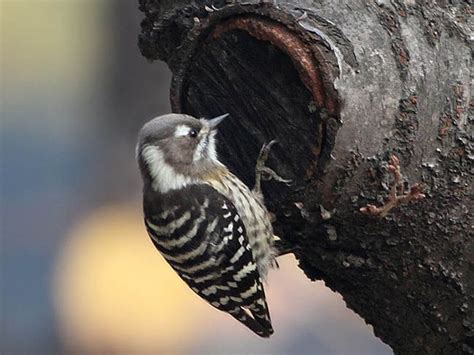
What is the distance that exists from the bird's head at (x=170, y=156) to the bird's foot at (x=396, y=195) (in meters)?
0.95

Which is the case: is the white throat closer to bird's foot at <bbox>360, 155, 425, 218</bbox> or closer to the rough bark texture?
the rough bark texture

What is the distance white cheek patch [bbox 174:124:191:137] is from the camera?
3.96 metres

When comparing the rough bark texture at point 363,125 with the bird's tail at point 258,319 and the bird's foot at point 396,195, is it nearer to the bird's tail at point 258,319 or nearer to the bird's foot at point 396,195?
the bird's foot at point 396,195

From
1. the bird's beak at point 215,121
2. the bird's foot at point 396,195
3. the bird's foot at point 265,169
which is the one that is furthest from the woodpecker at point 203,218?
the bird's foot at point 396,195

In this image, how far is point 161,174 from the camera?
4258 mm

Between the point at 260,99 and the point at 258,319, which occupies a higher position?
the point at 260,99

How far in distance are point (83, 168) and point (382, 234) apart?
5795 millimetres

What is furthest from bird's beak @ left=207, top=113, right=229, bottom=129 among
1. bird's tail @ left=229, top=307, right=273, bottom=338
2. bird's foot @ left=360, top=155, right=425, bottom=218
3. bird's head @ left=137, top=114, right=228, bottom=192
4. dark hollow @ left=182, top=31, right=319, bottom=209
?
bird's tail @ left=229, top=307, right=273, bottom=338

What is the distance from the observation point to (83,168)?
8.84 m

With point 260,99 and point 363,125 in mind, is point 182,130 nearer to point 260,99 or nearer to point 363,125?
point 260,99

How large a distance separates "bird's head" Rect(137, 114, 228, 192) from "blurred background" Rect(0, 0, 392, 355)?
3.27 meters

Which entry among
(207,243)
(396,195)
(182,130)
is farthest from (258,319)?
(396,195)

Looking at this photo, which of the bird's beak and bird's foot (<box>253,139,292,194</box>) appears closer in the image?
bird's foot (<box>253,139,292,194</box>)

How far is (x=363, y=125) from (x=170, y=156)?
131 centimetres
